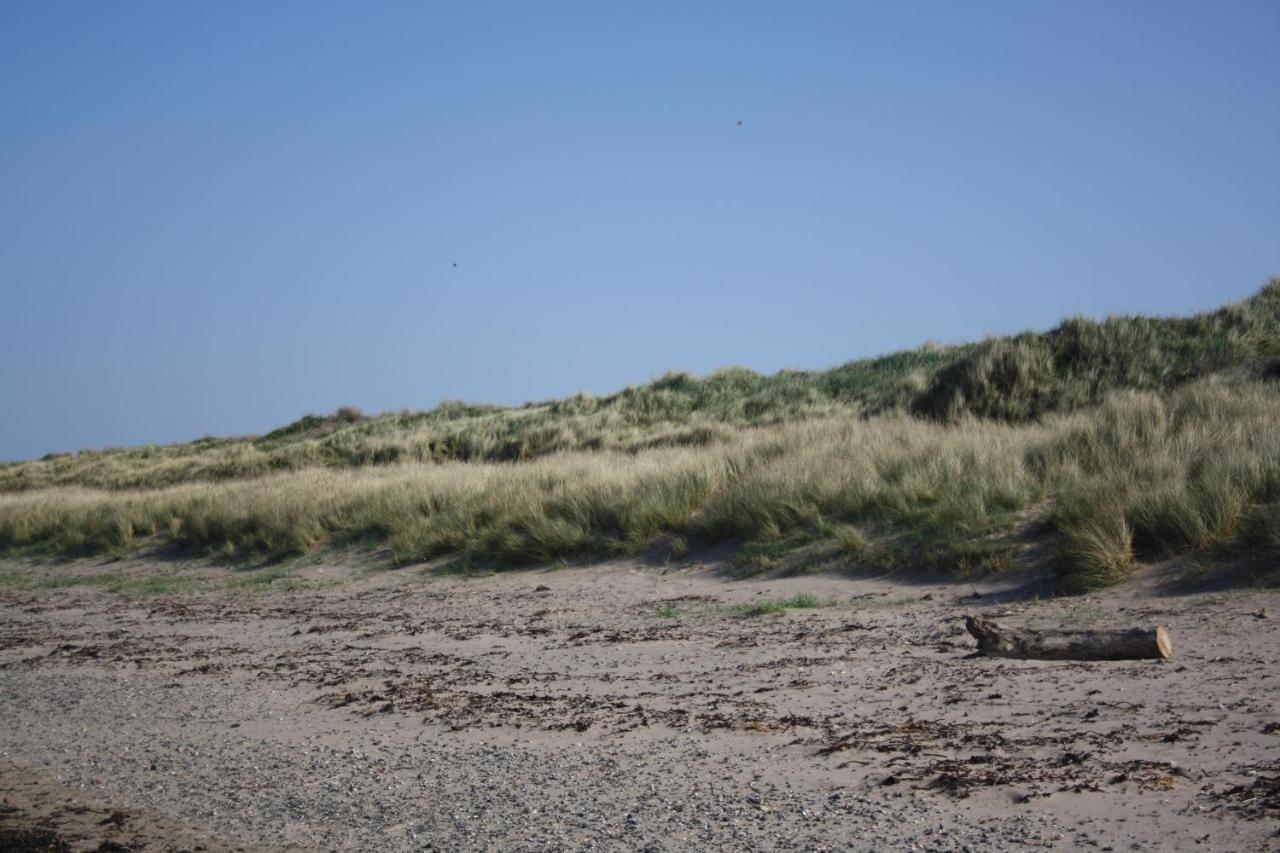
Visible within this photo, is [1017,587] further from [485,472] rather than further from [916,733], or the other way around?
[485,472]

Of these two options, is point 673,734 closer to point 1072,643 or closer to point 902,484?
point 1072,643

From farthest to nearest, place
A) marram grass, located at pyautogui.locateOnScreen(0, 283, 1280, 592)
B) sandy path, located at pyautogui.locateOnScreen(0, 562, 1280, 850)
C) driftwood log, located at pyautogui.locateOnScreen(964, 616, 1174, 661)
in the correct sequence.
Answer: marram grass, located at pyautogui.locateOnScreen(0, 283, 1280, 592)
driftwood log, located at pyautogui.locateOnScreen(964, 616, 1174, 661)
sandy path, located at pyautogui.locateOnScreen(0, 562, 1280, 850)

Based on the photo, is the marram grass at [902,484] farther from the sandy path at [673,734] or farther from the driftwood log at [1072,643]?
the driftwood log at [1072,643]

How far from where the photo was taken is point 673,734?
22.5 feet

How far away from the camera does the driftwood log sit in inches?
286

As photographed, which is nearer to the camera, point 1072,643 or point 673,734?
point 673,734

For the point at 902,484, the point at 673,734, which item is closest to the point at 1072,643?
the point at 673,734

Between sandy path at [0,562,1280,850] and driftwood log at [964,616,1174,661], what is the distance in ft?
0.31

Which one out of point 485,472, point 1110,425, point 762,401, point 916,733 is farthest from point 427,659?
point 762,401

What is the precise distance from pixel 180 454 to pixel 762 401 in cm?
3154

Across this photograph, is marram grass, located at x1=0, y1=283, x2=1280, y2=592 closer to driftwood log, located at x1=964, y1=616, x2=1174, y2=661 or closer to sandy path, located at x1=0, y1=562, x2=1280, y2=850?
sandy path, located at x1=0, y1=562, x2=1280, y2=850

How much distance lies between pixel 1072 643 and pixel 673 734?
105 inches

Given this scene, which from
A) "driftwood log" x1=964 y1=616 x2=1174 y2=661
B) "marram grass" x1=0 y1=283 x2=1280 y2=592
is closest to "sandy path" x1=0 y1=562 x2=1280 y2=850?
"driftwood log" x1=964 y1=616 x2=1174 y2=661

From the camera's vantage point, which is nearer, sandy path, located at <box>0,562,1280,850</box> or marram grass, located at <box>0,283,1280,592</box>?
sandy path, located at <box>0,562,1280,850</box>
